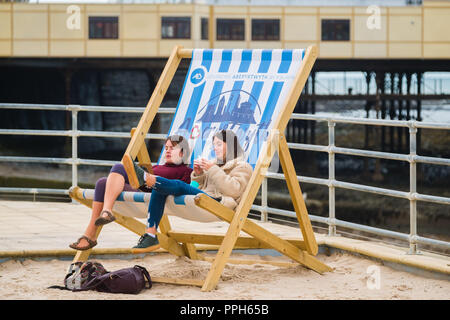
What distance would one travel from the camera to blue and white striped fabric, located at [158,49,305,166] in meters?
5.09

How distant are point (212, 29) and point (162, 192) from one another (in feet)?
91.9

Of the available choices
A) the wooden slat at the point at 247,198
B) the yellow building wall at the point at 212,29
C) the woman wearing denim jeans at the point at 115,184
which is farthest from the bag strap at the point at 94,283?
the yellow building wall at the point at 212,29

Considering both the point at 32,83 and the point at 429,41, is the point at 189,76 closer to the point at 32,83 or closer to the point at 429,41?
the point at 429,41

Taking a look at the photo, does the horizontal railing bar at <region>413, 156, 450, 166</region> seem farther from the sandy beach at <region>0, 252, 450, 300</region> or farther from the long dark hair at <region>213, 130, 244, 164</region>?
the long dark hair at <region>213, 130, 244, 164</region>

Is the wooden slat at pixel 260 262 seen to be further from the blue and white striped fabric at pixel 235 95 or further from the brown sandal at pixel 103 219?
the brown sandal at pixel 103 219

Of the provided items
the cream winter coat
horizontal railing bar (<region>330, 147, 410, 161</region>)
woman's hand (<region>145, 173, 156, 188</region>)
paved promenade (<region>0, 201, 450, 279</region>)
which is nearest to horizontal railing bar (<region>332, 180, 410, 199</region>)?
horizontal railing bar (<region>330, 147, 410, 161</region>)

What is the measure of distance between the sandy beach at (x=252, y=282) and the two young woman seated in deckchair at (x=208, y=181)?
0.43 metres

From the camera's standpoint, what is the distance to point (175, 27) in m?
31.0

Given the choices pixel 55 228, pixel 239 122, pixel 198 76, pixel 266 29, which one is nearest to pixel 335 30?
pixel 266 29

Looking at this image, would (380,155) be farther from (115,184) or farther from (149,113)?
(115,184)

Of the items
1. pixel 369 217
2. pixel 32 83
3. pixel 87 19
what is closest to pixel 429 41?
pixel 369 217

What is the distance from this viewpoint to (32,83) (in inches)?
1384
